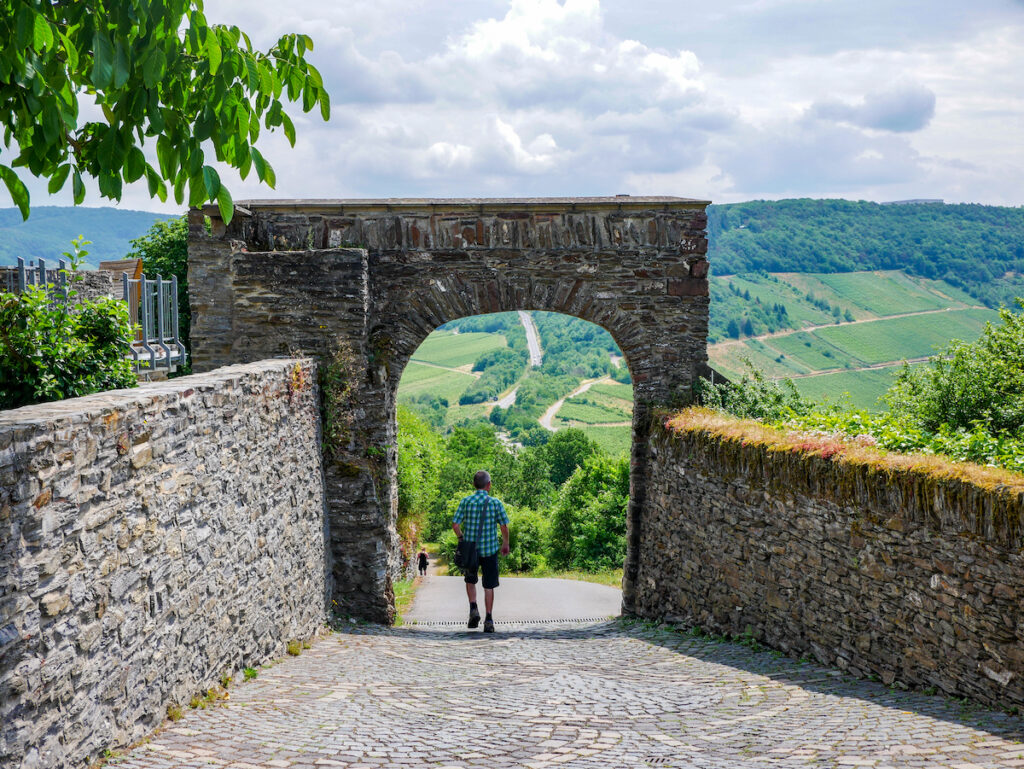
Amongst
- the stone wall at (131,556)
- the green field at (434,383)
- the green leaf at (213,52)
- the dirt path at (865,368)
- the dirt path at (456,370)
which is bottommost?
the green field at (434,383)

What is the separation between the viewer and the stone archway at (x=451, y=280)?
32.5 feet

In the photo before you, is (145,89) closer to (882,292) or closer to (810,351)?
(810,351)

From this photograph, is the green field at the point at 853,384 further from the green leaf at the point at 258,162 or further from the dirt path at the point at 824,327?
the green leaf at the point at 258,162

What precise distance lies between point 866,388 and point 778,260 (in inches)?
1093

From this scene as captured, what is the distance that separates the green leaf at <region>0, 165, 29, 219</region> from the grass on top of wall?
539 centimetres

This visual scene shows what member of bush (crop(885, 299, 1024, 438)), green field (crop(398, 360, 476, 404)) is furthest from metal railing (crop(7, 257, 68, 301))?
green field (crop(398, 360, 476, 404))

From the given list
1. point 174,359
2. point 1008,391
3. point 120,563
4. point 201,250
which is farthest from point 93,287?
point 1008,391

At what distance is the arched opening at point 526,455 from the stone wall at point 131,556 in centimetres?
350

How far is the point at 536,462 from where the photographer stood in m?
49.3

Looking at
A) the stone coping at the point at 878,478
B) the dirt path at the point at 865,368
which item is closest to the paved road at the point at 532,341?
the dirt path at the point at 865,368

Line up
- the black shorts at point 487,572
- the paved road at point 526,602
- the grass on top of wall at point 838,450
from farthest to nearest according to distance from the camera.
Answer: the paved road at point 526,602 < the black shorts at point 487,572 < the grass on top of wall at point 838,450

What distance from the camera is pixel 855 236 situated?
9744 cm

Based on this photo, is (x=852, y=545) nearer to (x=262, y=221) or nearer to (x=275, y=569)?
(x=275, y=569)

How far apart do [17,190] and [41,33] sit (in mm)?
939
